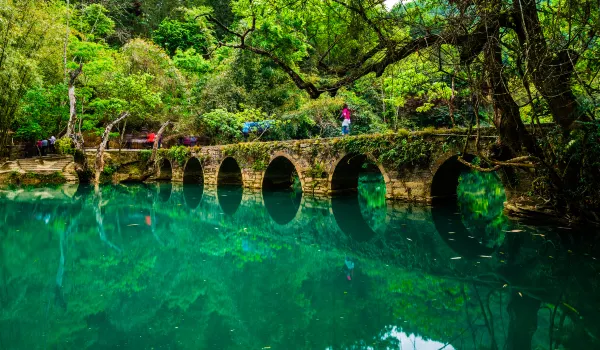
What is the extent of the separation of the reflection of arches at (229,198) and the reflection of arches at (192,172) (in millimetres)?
3016

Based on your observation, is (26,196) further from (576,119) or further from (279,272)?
(576,119)

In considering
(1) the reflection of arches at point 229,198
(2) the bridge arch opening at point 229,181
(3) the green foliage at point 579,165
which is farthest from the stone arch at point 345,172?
(3) the green foliage at point 579,165

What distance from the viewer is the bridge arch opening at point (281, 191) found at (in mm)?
11284

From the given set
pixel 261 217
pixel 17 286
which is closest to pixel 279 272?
pixel 17 286

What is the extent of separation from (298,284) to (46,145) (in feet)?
74.8

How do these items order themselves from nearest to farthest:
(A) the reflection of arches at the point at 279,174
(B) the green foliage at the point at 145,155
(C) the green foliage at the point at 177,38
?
(A) the reflection of arches at the point at 279,174
(B) the green foliage at the point at 145,155
(C) the green foliage at the point at 177,38

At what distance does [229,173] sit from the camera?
19.3 m

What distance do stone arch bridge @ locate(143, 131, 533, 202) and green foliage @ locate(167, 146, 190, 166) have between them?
7cm

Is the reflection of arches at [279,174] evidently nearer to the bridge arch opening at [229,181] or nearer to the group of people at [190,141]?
the bridge arch opening at [229,181]

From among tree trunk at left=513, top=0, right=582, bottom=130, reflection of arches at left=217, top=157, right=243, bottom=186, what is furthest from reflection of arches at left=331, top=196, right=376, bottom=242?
reflection of arches at left=217, top=157, right=243, bottom=186

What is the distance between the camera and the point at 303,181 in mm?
14273

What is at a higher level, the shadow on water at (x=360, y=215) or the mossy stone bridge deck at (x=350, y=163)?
the mossy stone bridge deck at (x=350, y=163)

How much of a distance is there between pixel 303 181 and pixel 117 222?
6.66m

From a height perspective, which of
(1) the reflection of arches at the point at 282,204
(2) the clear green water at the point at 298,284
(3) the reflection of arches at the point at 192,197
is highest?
(3) the reflection of arches at the point at 192,197
